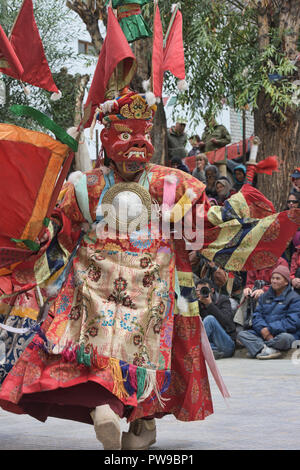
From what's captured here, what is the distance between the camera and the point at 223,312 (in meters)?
9.53

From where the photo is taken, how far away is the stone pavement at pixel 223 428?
4.79m

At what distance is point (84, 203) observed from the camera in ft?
15.4

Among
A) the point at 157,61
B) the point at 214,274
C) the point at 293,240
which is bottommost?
the point at 214,274

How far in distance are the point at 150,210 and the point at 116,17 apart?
3.92 feet

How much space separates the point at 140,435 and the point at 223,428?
71cm

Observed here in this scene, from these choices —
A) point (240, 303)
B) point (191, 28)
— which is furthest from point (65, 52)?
point (240, 303)

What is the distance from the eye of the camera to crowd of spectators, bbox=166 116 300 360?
9188 millimetres

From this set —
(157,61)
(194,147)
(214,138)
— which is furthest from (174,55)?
(194,147)

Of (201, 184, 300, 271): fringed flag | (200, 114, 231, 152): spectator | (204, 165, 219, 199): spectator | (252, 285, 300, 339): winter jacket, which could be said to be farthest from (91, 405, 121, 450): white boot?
(200, 114, 231, 152): spectator

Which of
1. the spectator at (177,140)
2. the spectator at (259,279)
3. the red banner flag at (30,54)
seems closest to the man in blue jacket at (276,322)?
the spectator at (259,279)

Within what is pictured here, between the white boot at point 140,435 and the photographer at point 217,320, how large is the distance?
4581 mm

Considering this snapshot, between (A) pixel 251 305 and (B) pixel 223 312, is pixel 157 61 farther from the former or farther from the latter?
(A) pixel 251 305

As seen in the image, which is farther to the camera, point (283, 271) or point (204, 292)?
point (204, 292)

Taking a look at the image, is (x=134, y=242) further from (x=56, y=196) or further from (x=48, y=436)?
(x=48, y=436)
